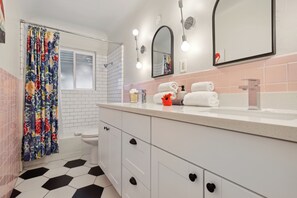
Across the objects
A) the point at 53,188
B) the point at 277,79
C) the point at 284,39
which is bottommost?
the point at 53,188

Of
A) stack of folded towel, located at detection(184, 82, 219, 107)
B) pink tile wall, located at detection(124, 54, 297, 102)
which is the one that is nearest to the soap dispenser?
pink tile wall, located at detection(124, 54, 297, 102)

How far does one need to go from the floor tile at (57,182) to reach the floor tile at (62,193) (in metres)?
0.07

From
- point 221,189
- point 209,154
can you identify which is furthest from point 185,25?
point 221,189

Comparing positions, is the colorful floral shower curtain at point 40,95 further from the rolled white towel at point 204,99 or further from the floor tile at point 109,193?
the rolled white towel at point 204,99

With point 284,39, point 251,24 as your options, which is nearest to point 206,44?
point 251,24

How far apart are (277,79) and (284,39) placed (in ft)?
0.71

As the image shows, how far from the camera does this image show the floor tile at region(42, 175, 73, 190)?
1562mm

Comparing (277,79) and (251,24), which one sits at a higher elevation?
(251,24)

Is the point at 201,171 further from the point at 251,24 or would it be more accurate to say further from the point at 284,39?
the point at 251,24

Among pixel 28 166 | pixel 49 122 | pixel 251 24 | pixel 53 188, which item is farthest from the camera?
pixel 49 122

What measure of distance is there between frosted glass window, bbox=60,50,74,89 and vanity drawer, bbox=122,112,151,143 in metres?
2.40

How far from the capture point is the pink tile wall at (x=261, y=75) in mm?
808

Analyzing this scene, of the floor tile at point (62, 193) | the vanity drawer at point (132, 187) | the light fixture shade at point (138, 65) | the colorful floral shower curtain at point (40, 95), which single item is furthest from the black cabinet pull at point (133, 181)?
the colorful floral shower curtain at point (40, 95)

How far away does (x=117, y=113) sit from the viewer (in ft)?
4.36
